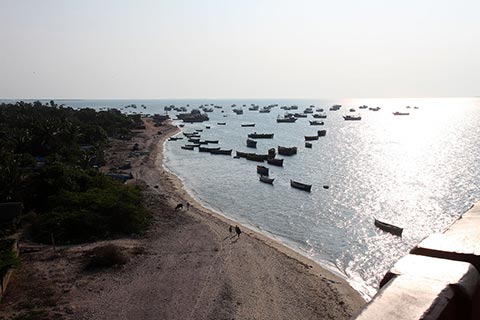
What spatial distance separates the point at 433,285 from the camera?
1.81 metres

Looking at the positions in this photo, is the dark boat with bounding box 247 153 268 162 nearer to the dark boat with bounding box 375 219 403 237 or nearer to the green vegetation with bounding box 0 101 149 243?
the green vegetation with bounding box 0 101 149 243

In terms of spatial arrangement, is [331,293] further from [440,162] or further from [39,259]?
[440,162]

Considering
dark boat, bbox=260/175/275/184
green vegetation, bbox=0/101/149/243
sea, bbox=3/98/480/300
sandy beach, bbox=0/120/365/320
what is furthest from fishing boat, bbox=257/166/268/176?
sandy beach, bbox=0/120/365/320

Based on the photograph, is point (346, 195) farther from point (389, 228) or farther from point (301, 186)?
point (389, 228)

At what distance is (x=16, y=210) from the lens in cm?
3138

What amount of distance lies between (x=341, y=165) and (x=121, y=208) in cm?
5034

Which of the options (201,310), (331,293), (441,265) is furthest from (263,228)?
(441,265)

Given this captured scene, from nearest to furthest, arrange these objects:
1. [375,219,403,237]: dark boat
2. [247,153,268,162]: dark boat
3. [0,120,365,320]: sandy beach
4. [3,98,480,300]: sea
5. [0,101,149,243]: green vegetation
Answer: [0,120,365,320]: sandy beach → [0,101,149,243]: green vegetation → [3,98,480,300]: sea → [375,219,403,237]: dark boat → [247,153,268,162]: dark boat

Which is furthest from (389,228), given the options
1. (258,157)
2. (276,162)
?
(258,157)

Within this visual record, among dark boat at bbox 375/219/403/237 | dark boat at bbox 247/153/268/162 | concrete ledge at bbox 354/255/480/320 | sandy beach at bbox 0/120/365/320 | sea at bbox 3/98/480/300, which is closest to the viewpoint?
concrete ledge at bbox 354/255/480/320

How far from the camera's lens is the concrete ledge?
1643 mm

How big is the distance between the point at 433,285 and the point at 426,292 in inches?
2.8

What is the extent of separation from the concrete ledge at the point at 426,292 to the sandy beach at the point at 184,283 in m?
21.0

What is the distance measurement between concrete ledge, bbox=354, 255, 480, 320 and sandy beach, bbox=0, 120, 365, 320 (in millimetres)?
21039
